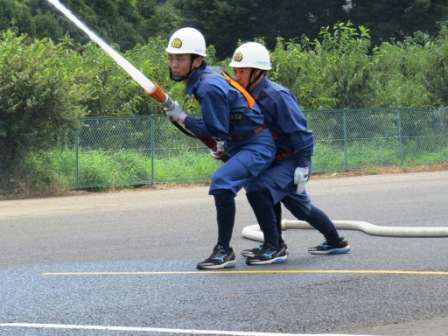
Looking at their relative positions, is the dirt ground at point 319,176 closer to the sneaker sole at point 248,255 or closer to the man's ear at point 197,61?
the sneaker sole at point 248,255

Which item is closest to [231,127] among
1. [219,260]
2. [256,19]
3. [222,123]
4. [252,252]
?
[222,123]

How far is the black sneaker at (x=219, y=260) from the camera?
8.30m

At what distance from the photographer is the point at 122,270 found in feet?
28.1

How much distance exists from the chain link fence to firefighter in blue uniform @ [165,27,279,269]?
1148 cm

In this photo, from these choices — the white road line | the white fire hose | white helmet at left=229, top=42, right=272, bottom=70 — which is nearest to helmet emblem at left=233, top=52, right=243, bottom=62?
white helmet at left=229, top=42, right=272, bottom=70

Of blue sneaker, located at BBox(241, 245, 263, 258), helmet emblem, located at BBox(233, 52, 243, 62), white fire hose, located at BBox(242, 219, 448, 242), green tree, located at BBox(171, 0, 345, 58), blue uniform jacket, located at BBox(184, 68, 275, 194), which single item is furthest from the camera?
green tree, located at BBox(171, 0, 345, 58)

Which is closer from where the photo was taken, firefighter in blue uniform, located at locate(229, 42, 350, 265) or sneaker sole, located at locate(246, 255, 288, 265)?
firefighter in blue uniform, located at locate(229, 42, 350, 265)

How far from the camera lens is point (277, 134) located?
335 inches

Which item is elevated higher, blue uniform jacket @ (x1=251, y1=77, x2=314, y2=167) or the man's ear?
the man's ear

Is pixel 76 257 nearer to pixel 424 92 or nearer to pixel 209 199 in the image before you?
pixel 209 199

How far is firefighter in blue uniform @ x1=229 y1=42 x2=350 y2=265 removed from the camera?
27.4 feet

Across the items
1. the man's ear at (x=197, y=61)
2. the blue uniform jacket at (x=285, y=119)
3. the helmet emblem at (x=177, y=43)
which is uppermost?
the helmet emblem at (x=177, y=43)

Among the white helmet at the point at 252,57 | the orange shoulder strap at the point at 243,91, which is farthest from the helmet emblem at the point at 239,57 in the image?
the orange shoulder strap at the point at 243,91

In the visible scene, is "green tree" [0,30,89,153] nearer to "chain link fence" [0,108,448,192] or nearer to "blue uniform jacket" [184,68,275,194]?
"chain link fence" [0,108,448,192]
